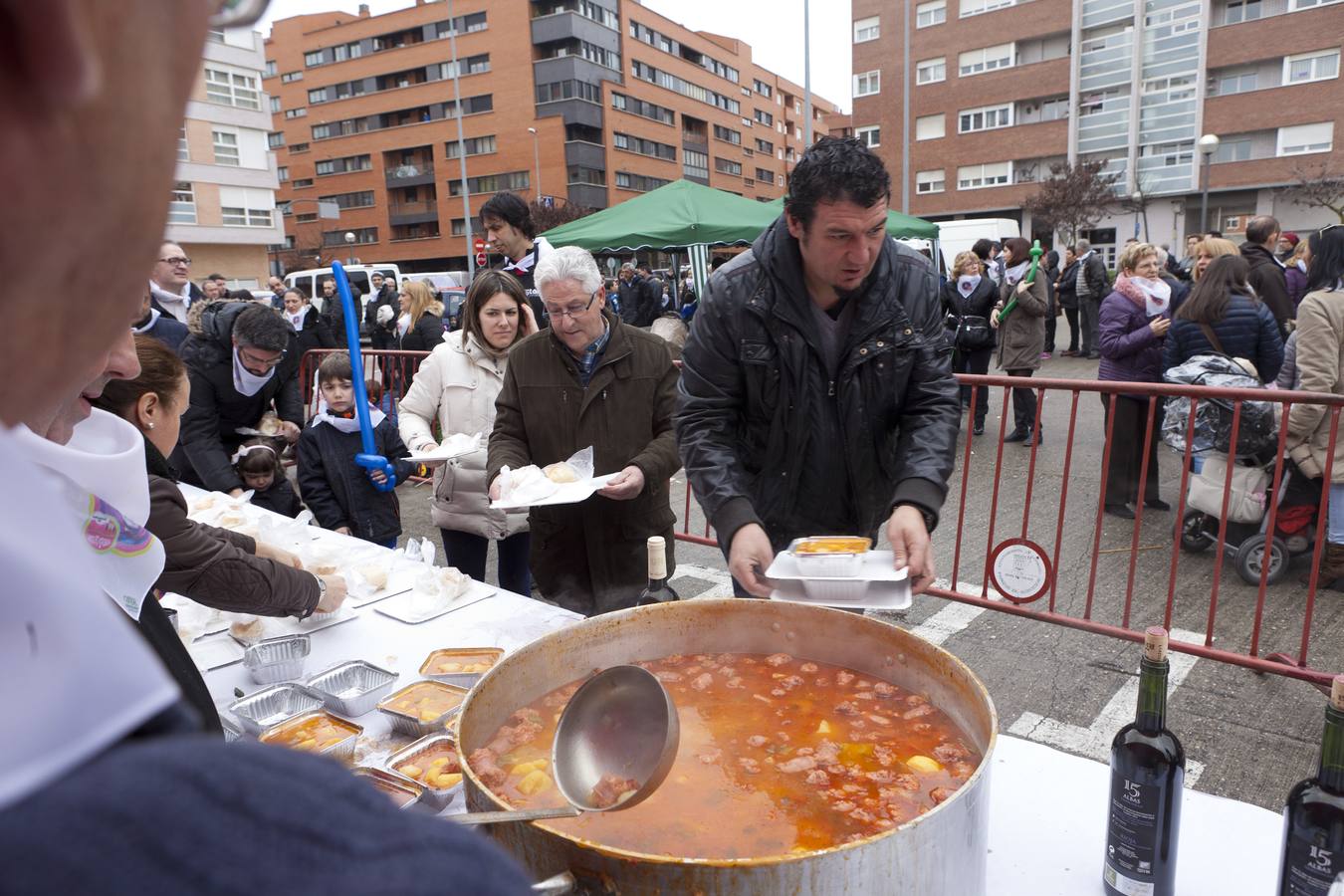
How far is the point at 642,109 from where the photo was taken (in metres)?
60.2

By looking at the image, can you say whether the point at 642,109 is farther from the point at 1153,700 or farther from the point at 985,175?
the point at 1153,700

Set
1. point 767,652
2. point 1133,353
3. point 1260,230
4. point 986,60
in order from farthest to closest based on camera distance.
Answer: point 986,60 → point 1260,230 → point 1133,353 → point 767,652

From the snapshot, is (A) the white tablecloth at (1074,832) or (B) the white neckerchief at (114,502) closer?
(B) the white neckerchief at (114,502)

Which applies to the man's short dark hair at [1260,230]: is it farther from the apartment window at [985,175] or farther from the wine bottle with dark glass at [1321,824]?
the apartment window at [985,175]

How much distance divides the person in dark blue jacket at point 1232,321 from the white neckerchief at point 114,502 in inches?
261

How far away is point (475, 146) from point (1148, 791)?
201 ft

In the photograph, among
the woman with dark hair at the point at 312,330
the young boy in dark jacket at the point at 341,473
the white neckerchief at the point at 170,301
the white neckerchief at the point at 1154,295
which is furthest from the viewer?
the woman with dark hair at the point at 312,330

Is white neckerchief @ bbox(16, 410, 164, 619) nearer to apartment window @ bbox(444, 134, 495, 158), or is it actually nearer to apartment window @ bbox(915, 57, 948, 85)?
apartment window @ bbox(915, 57, 948, 85)

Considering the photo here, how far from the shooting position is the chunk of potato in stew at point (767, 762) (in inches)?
53.4

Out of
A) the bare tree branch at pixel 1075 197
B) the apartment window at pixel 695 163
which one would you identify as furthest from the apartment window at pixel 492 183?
the bare tree branch at pixel 1075 197

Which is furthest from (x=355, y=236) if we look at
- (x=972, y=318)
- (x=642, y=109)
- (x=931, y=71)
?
(x=972, y=318)

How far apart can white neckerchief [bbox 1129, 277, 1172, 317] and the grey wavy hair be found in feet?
18.1

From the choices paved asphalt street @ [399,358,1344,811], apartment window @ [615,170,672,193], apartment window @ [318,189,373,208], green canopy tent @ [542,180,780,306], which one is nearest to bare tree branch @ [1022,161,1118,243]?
green canopy tent @ [542,180,780,306]

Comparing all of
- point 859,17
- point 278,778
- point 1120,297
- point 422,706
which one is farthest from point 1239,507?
point 859,17
